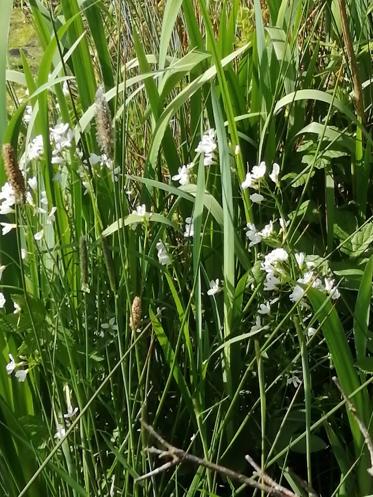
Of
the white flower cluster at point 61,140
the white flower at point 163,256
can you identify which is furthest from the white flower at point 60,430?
the white flower cluster at point 61,140

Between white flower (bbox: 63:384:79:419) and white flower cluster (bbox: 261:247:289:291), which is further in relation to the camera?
white flower (bbox: 63:384:79:419)

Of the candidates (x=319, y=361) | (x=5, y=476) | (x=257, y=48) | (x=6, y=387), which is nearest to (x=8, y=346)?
(x=6, y=387)

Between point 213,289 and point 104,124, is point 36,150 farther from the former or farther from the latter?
point 104,124

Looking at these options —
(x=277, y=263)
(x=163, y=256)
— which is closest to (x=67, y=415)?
(x=163, y=256)

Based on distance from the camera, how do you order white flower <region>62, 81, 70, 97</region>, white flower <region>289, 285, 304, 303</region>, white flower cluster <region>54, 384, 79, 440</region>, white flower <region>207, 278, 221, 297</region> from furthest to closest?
white flower <region>62, 81, 70, 97</region>, white flower <region>207, 278, 221, 297</region>, white flower cluster <region>54, 384, 79, 440</region>, white flower <region>289, 285, 304, 303</region>

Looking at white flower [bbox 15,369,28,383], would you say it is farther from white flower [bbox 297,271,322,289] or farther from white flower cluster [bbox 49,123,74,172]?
white flower [bbox 297,271,322,289]

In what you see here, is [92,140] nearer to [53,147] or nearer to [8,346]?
[53,147]

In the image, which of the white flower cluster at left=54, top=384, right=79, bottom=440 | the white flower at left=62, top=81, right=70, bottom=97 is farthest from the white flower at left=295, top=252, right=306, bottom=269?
the white flower at left=62, top=81, right=70, bottom=97
